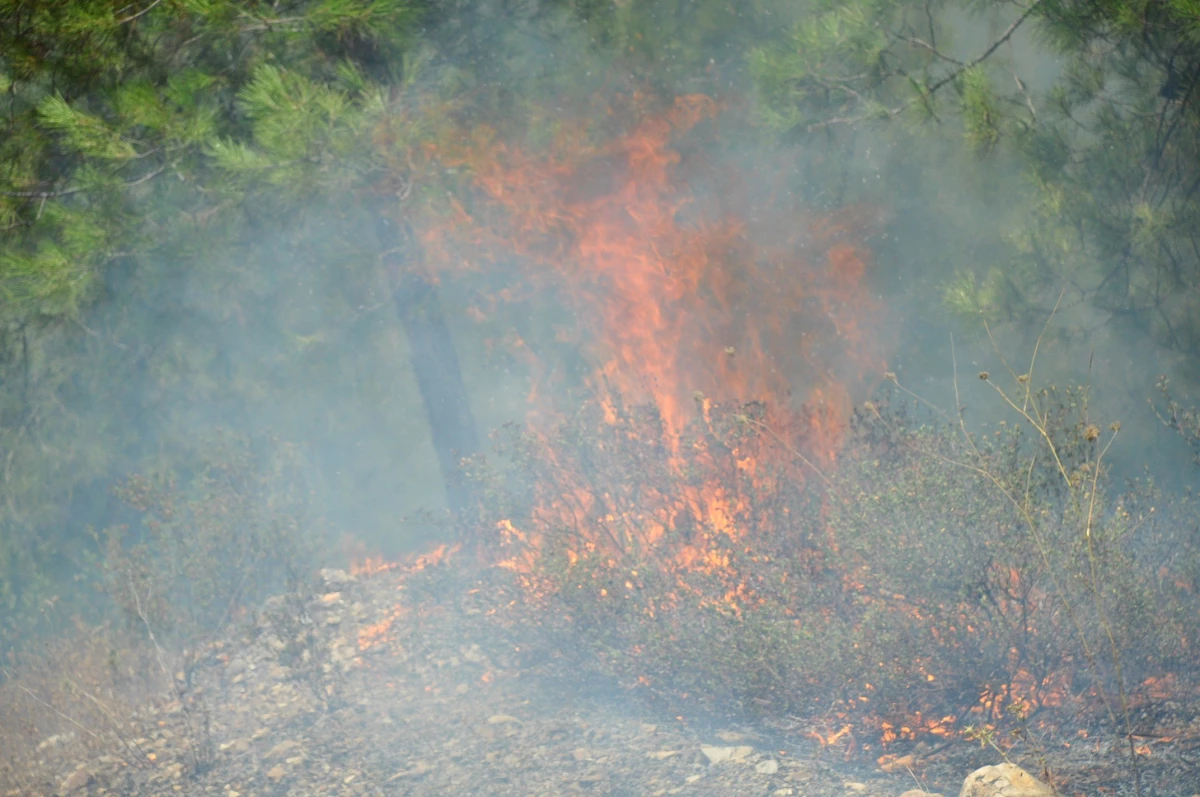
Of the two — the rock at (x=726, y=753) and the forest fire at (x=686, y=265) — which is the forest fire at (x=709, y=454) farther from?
the rock at (x=726, y=753)

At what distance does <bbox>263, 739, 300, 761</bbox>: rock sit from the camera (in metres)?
5.73

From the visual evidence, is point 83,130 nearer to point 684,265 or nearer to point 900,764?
point 684,265

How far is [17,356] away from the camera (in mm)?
8172

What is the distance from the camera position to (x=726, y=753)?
4828 millimetres

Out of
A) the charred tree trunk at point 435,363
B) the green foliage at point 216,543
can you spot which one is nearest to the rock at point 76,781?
Answer: the green foliage at point 216,543

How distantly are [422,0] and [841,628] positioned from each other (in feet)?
15.8

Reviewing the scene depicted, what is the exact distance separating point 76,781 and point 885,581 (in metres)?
4.30

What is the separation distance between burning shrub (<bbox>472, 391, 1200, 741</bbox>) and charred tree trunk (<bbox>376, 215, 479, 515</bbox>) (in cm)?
254

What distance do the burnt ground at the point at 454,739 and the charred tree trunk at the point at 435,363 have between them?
144 centimetres

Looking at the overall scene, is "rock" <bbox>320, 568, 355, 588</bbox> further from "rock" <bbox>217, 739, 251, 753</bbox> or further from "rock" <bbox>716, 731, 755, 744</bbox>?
"rock" <bbox>716, 731, 755, 744</bbox>

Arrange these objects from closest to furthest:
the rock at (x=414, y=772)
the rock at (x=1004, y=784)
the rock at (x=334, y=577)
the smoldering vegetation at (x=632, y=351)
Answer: the rock at (x=1004, y=784), the smoldering vegetation at (x=632, y=351), the rock at (x=414, y=772), the rock at (x=334, y=577)

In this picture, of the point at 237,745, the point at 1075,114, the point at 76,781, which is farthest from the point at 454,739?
the point at 1075,114

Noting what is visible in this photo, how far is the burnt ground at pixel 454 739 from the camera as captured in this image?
4324 mm

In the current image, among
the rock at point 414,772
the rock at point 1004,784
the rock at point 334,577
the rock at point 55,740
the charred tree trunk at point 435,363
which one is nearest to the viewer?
the rock at point 1004,784
